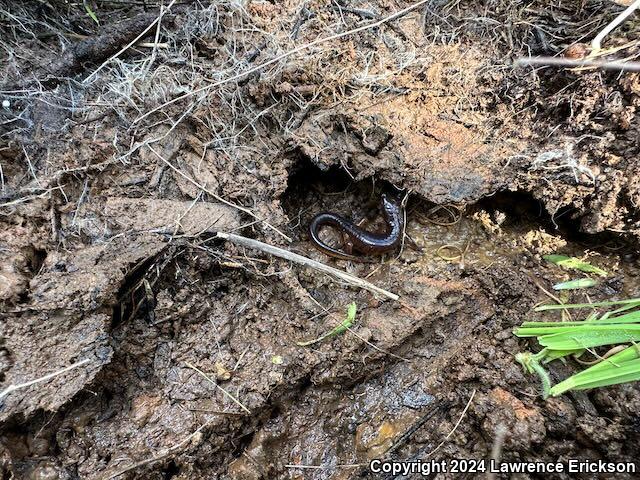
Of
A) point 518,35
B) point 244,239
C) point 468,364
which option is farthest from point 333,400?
point 518,35

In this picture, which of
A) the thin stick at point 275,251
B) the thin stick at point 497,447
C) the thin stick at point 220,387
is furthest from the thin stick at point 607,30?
the thin stick at point 220,387

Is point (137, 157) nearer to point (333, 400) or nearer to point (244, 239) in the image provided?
point (244, 239)

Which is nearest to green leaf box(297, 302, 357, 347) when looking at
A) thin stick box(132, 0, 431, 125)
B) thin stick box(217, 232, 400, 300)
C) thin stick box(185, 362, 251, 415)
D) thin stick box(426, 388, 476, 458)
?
thin stick box(217, 232, 400, 300)

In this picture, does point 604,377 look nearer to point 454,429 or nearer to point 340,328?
point 454,429

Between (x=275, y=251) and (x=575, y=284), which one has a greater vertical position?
(x=275, y=251)

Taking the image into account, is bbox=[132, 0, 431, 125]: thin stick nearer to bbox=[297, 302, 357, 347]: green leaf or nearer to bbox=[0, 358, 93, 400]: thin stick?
bbox=[0, 358, 93, 400]: thin stick

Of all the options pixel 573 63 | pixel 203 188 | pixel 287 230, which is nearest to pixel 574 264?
pixel 573 63
